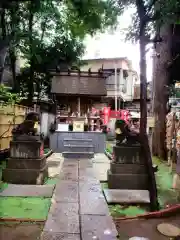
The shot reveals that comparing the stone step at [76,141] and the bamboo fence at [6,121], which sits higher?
the bamboo fence at [6,121]

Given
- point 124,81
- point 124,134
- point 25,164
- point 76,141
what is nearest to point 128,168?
point 124,134

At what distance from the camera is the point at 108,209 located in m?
6.17

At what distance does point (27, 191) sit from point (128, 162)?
144 inches

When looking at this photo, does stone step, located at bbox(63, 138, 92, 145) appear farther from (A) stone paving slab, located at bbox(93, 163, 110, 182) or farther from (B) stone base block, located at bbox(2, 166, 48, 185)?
(B) stone base block, located at bbox(2, 166, 48, 185)

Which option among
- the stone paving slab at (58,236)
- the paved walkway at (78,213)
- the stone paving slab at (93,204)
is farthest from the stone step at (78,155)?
the stone paving slab at (58,236)

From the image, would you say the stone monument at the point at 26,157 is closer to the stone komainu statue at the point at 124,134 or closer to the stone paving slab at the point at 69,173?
the stone paving slab at the point at 69,173

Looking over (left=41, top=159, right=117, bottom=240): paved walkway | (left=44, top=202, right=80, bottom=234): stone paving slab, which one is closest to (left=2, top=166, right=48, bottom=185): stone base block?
(left=41, top=159, right=117, bottom=240): paved walkway

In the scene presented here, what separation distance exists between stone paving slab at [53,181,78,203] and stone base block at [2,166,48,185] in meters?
0.98

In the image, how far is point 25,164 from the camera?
8.95m

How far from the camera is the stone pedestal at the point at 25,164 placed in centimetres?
876

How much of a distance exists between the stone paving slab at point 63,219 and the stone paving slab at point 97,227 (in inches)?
6.8

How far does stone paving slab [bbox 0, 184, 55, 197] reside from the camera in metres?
7.29

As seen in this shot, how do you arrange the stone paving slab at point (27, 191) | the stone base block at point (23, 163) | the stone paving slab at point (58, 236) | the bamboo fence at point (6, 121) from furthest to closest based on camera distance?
the bamboo fence at point (6, 121) < the stone base block at point (23, 163) < the stone paving slab at point (27, 191) < the stone paving slab at point (58, 236)

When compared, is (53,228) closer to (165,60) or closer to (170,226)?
(170,226)
